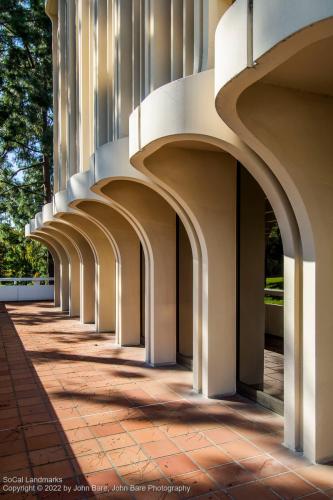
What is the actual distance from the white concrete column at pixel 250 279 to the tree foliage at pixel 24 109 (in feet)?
56.4

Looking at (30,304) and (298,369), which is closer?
(298,369)

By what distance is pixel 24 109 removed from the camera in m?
22.2

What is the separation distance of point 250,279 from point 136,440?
2862mm

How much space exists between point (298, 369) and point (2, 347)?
722 centimetres

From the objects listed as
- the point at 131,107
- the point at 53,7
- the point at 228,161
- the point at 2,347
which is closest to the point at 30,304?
the point at 2,347

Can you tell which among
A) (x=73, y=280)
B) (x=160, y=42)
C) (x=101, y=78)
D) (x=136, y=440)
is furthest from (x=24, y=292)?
(x=136, y=440)

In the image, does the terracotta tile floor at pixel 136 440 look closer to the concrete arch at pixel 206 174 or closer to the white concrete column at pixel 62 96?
the concrete arch at pixel 206 174

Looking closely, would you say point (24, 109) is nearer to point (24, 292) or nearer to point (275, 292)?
point (24, 292)

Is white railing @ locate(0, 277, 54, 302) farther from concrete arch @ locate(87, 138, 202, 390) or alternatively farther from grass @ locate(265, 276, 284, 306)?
grass @ locate(265, 276, 284, 306)

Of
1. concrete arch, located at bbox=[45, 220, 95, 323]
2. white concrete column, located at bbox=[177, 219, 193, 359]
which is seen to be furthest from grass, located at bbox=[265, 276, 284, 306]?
concrete arch, located at bbox=[45, 220, 95, 323]

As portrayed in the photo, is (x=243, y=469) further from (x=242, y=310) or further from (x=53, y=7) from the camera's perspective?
(x=53, y=7)

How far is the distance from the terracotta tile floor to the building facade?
0.37 meters

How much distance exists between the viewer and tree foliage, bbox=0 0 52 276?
2116 centimetres

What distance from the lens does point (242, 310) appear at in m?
6.31
